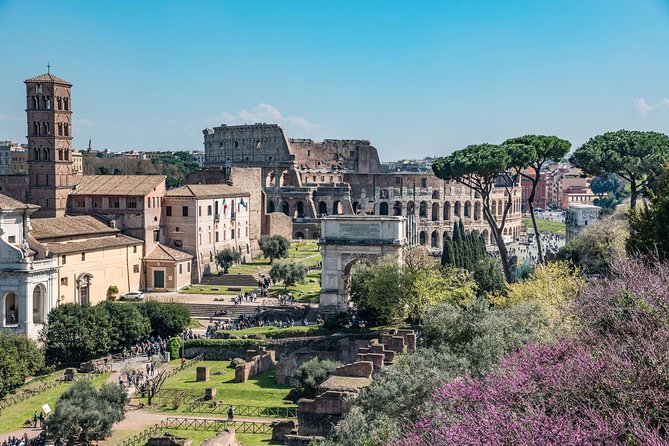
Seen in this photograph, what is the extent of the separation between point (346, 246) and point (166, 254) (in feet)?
46.5

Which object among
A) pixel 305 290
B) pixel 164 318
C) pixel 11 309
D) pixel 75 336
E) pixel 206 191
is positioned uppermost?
pixel 206 191

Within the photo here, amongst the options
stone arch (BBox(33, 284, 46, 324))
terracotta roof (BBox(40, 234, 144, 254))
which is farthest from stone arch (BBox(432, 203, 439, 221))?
stone arch (BBox(33, 284, 46, 324))

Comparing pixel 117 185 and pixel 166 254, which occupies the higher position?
pixel 117 185

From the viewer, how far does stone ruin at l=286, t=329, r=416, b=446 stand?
25359mm

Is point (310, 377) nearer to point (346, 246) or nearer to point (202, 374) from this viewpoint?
point (202, 374)

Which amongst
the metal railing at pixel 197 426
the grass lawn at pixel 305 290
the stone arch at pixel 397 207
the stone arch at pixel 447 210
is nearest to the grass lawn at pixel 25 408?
the metal railing at pixel 197 426

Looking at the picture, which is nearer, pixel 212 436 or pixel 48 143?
pixel 212 436

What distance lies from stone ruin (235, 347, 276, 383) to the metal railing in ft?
19.4

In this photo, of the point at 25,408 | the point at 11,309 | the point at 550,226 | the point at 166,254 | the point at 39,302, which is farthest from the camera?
the point at 550,226

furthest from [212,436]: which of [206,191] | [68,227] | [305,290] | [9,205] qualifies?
[206,191]

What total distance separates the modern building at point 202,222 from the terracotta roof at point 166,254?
1228 mm

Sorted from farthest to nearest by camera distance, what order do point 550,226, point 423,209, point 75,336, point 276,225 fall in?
point 550,226 < point 423,209 < point 276,225 < point 75,336

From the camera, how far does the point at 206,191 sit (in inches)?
2381

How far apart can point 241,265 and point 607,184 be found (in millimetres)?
87347
